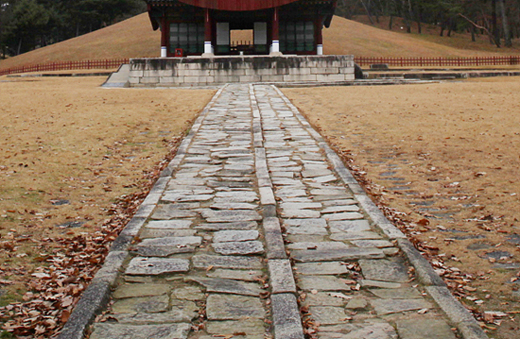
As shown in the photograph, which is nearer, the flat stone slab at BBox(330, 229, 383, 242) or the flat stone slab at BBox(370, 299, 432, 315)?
the flat stone slab at BBox(370, 299, 432, 315)


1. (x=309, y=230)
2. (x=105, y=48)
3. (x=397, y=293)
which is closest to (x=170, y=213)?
(x=309, y=230)

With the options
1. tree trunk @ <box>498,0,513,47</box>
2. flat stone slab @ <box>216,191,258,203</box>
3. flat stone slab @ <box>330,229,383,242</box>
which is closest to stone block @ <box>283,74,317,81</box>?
flat stone slab @ <box>216,191,258,203</box>

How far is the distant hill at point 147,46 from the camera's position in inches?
1866

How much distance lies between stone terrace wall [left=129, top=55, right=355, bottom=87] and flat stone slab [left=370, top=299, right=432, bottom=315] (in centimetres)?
2251

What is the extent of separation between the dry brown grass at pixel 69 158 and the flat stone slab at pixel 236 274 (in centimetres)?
161

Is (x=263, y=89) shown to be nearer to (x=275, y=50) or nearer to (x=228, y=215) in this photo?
(x=275, y=50)

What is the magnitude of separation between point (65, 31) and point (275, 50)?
2141 inches

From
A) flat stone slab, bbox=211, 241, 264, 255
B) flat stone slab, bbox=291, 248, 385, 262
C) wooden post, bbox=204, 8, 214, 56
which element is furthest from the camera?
wooden post, bbox=204, 8, 214, 56

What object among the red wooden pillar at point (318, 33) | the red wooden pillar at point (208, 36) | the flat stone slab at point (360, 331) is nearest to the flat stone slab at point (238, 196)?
the flat stone slab at point (360, 331)

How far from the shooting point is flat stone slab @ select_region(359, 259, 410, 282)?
4.66m

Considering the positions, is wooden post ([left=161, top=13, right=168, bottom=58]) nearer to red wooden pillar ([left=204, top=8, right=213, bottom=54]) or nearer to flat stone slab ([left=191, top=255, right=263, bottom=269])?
red wooden pillar ([left=204, top=8, right=213, bottom=54])

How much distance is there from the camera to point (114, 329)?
3.80 meters

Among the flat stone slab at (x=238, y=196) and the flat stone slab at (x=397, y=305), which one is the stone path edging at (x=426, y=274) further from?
the flat stone slab at (x=238, y=196)

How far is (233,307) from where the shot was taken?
163 inches
